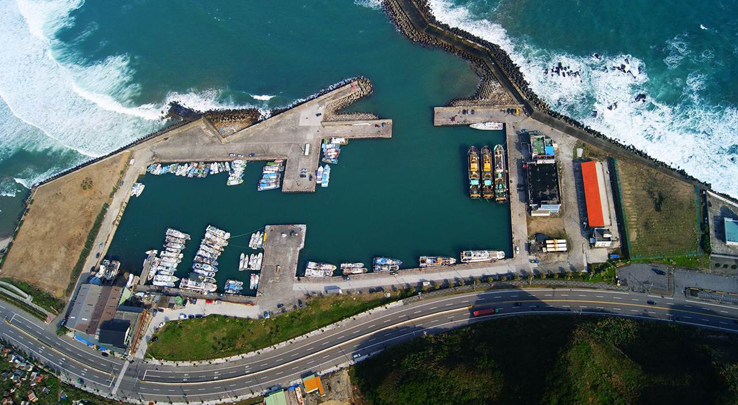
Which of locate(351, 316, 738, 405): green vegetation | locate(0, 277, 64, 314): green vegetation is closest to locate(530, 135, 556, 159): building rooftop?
locate(351, 316, 738, 405): green vegetation

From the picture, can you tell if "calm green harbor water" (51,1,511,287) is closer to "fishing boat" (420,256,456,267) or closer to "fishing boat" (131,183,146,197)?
"fishing boat" (131,183,146,197)

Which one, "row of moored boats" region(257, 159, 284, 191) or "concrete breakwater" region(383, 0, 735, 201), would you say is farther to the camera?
"row of moored boats" region(257, 159, 284, 191)

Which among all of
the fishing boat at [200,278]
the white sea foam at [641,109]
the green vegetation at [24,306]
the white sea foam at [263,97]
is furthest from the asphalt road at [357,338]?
the white sea foam at [263,97]

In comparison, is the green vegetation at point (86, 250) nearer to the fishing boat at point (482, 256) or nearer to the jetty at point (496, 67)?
the fishing boat at point (482, 256)

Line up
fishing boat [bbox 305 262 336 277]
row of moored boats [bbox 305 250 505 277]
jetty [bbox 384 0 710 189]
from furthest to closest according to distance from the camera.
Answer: jetty [bbox 384 0 710 189], fishing boat [bbox 305 262 336 277], row of moored boats [bbox 305 250 505 277]

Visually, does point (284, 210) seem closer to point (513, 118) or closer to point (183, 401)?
point (183, 401)

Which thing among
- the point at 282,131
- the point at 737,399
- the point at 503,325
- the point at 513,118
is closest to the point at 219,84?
the point at 282,131

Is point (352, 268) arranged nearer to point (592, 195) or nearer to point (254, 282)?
point (254, 282)
